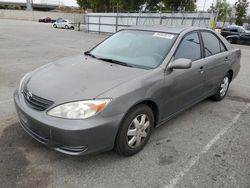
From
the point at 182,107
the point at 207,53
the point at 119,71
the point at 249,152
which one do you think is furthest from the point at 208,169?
the point at 207,53

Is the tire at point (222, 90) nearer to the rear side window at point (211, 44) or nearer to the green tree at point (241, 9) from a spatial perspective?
the rear side window at point (211, 44)

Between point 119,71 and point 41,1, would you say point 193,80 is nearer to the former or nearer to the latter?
point 119,71

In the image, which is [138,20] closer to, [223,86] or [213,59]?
[223,86]

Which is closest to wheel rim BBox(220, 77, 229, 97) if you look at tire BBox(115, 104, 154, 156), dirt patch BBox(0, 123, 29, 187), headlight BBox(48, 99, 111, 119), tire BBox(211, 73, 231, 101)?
tire BBox(211, 73, 231, 101)

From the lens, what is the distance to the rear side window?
391 cm

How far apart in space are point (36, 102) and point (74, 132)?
0.62 metres

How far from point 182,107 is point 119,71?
126 centimetres

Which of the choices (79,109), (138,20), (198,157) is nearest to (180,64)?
(198,157)

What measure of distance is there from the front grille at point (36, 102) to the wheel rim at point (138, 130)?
96 centimetres

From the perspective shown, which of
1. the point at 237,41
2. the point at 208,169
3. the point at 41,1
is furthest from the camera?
the point at 41,1

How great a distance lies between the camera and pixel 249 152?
2.99 m

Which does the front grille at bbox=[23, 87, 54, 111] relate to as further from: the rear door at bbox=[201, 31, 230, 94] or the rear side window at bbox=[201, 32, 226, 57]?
the rear side window at bbox=[201, 32, 226, 57]

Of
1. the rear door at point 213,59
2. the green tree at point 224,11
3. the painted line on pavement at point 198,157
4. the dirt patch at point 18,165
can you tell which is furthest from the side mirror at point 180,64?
the green tree at point 224,11

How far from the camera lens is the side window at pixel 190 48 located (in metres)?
3.26
